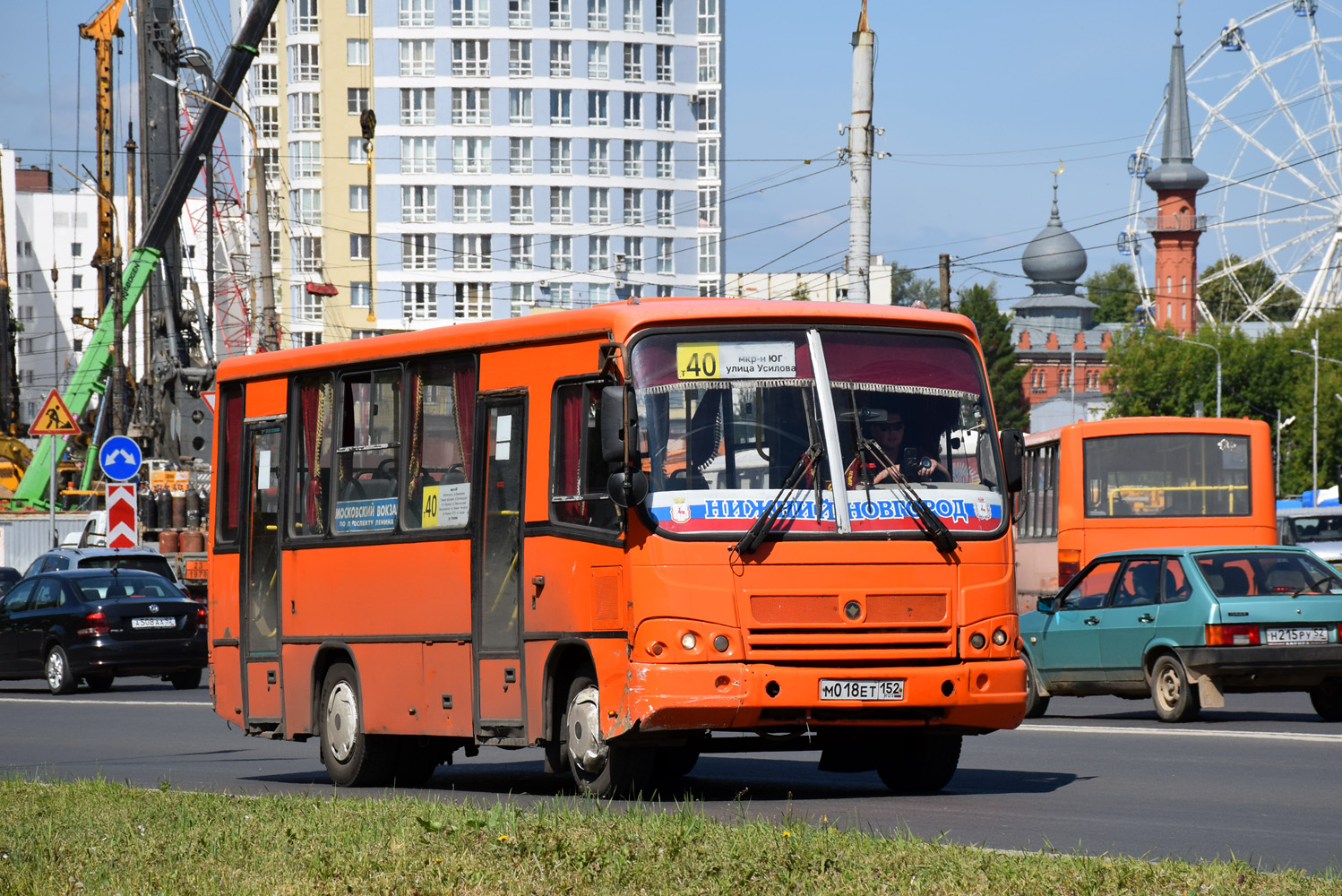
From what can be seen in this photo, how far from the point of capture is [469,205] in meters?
111

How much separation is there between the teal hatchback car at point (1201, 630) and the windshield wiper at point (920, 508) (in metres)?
6.42

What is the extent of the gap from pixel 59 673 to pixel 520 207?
8550 centimetres

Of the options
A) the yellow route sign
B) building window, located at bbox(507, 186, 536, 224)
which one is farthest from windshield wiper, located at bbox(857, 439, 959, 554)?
building window, located at bbox(507, 186, 536, 224)

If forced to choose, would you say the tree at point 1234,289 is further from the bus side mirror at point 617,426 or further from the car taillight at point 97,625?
the bus side mirror at point 617,426

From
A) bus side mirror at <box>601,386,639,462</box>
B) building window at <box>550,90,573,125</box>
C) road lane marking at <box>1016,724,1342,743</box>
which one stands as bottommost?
road lane marking at <box>1016,724,1342,743</box>

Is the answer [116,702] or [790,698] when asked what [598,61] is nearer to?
[116,702]

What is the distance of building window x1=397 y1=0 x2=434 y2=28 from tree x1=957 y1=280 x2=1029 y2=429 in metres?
44.5

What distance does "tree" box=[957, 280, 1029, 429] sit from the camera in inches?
5576

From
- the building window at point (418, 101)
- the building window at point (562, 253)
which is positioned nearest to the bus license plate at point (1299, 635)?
the building window at point (562, 253)

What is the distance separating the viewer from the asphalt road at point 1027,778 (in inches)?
385

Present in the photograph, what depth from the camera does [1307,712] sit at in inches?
787

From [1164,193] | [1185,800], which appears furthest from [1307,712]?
[1164,193]

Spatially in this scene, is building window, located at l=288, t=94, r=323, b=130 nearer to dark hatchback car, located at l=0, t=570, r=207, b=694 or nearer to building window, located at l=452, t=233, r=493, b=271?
building window, located at l=452, t=233, r=493, b=271

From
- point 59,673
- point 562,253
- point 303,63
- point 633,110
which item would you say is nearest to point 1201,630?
point 59,673
